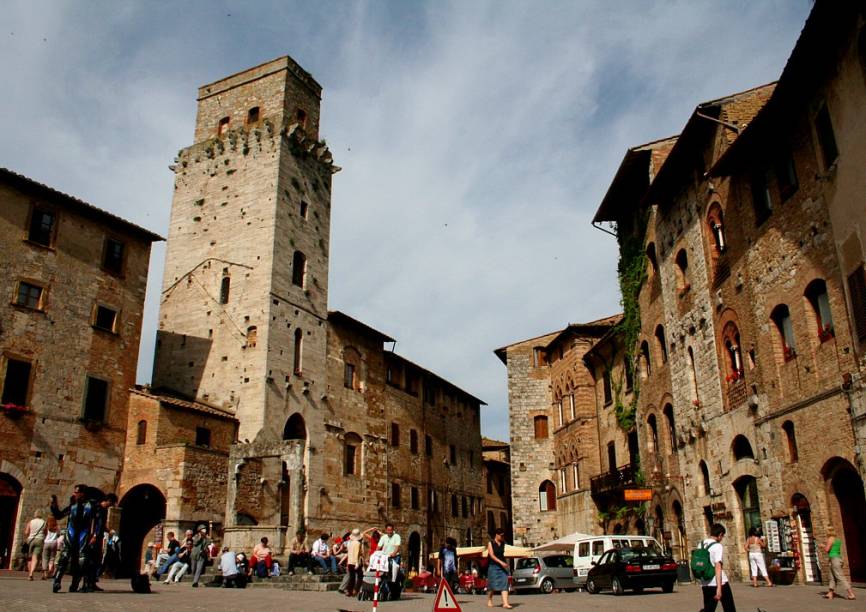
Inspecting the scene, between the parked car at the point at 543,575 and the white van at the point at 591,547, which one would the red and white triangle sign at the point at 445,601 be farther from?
the white van at the point at 591,547

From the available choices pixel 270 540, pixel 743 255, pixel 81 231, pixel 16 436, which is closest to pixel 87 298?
pixel 81 231

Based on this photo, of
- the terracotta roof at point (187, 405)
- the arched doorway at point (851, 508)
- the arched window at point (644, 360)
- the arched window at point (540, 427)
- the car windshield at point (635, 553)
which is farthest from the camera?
the arched window at point (540, 427)

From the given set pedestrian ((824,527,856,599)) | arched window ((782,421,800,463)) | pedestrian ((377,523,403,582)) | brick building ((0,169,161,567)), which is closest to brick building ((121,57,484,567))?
brick building ((0,169,161,567))

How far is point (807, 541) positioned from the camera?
17.3 metres

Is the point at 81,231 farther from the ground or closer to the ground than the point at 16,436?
farther from the ground

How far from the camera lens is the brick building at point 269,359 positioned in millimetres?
26516

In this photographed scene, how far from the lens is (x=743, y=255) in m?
20.5

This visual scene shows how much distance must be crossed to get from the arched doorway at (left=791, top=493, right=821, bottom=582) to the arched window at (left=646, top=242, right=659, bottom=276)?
1155cm

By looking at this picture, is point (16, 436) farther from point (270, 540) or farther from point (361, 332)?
point (361, 332)

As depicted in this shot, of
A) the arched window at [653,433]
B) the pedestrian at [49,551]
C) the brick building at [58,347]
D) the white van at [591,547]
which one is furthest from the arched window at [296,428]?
the arched window at [653,433]

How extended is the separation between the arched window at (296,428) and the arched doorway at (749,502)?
17.5 meters

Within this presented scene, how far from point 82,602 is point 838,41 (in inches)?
685

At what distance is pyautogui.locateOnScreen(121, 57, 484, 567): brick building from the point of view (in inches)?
1044

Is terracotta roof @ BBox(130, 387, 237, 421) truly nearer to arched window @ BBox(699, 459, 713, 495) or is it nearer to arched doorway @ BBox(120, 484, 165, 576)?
arched doorway @ BBox(120, 484, 165, 576)
